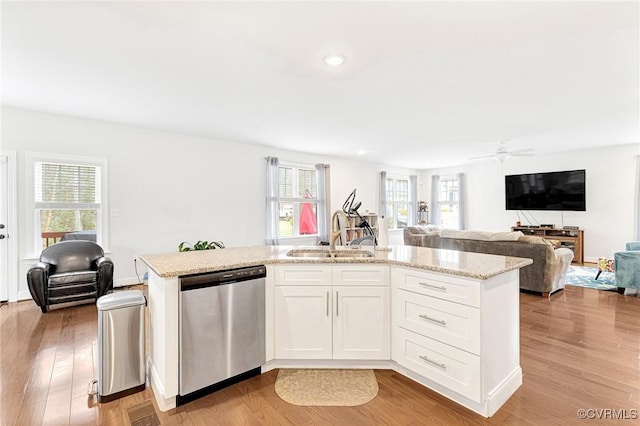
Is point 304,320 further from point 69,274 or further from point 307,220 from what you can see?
point 307,220

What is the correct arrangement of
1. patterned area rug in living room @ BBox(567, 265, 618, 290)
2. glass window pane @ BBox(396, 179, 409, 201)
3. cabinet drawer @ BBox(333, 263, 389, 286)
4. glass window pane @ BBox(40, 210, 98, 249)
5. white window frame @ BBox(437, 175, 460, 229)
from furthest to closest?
glass window pane @ BBox(396, 179, 409, 201) < white window frame @ BBox(437, 175, 460, 229) < patterned area rug in living room @ BBox(567, 265, 618, 290) < glass window pane @ BBox(40, 210, 98, 249) < cabinet drawer @ BBox(333, 263, 389, 286)

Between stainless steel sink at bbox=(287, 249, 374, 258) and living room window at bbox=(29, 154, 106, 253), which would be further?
living room window at bbox=(29, 154, 106, 253)

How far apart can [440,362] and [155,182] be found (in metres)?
4.86

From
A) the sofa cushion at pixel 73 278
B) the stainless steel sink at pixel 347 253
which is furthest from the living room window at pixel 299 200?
the stainless steel sink at pixel 347 253

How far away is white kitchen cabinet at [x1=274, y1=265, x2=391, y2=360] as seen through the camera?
2.35m

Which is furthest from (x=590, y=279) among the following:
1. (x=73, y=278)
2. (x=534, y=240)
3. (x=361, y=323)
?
(x=73, y=278)

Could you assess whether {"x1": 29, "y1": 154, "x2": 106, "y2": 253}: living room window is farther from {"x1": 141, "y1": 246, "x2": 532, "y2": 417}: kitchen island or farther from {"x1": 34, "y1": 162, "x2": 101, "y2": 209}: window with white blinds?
{"x1": 141, "y1": 246, "x2": 532, "y2": 417}: kitchen island

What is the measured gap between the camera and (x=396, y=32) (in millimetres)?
2275

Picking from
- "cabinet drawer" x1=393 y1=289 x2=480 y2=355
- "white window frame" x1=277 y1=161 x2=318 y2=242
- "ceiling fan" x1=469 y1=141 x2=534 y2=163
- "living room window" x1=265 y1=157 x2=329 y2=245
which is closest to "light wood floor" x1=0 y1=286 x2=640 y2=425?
"cabinet drawer" x1=393 y1=289 x2=480 y2=355

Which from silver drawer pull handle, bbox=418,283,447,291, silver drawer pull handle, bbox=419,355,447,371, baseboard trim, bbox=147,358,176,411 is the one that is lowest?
baseboard trim, bbox=147,358,176,411

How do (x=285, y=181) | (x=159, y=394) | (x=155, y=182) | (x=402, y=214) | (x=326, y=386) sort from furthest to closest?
(x=402, y=214) < (x=285, y=181) < (x=155, y=182) < (x=326, y=386) < (x=159, y=394)

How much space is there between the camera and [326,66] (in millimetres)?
2805

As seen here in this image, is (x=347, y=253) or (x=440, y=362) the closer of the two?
(x=440, y=362)

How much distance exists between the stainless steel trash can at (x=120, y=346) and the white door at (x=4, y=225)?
3.21 metres
